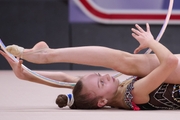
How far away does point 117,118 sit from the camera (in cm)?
200

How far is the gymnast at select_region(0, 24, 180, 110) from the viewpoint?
2.25 metres

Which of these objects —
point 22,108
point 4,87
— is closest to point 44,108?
point 22,108

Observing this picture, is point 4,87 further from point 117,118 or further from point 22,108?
point 117,118

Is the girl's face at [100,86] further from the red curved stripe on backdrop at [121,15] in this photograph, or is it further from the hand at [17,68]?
the red curved stripe on backdrop at [121,15]

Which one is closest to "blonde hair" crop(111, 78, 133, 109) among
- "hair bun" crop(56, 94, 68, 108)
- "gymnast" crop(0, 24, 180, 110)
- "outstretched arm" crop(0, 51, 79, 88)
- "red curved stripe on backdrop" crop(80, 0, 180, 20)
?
"gymnast" crop(0, 24, 180, 110)

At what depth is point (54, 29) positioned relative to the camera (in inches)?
217

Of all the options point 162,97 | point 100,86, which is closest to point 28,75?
point 100,86

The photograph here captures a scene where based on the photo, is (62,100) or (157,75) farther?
(62,100)

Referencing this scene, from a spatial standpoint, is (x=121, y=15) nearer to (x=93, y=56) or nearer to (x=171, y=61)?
(x=93, y=56)

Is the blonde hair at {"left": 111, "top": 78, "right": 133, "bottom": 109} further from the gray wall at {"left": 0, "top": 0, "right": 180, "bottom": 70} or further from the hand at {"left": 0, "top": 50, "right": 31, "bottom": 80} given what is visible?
the gray wall at {"left": 0, "top": 0, "right": 180, "bottom": 70}

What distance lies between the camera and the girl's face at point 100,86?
7.39 ft

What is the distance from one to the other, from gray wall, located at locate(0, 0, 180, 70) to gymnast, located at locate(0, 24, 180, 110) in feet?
9.97

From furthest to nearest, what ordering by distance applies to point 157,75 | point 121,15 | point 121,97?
point 121,15 → point 121,97 → point 157,75

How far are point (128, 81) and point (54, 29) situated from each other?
3.21 meters
